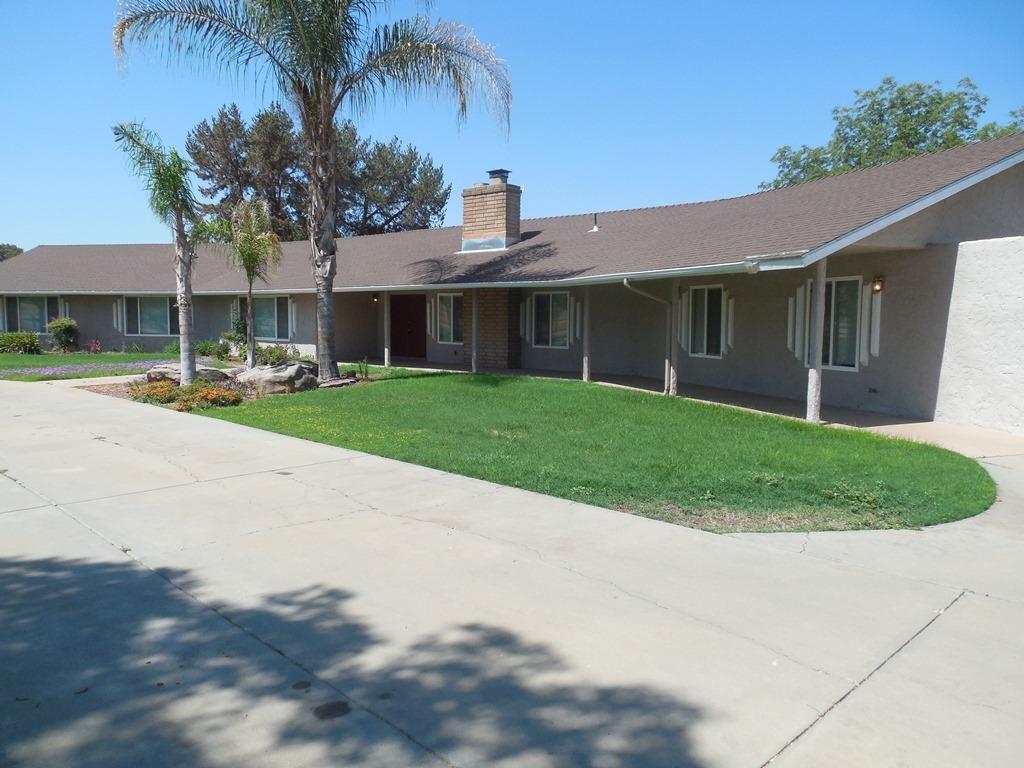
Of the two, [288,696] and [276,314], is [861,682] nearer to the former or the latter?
[288,696]

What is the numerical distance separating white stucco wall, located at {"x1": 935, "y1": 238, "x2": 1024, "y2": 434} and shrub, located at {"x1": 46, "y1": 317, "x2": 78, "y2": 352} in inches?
1058

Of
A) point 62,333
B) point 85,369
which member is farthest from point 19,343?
point 85,369

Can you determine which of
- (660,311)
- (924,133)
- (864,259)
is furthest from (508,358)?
(924,133)

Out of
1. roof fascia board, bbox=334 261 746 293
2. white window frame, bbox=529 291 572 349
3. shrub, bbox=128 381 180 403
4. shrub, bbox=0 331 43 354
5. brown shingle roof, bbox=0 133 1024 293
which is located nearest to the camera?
roof fascia board, bbox=334 261 746 293

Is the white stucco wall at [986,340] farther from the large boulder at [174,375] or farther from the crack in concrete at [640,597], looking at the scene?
the large boulder at [174,375]

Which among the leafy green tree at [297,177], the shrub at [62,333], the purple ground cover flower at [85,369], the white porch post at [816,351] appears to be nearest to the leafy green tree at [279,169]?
the leafy green tree at [297,177]

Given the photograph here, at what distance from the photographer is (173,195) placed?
1597 cm

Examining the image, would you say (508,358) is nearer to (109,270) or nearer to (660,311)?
(660,311)

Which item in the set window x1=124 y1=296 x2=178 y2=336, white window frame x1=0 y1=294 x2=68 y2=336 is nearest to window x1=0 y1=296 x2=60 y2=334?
white window frame x1=0 y1=294 x2=68 y2=336

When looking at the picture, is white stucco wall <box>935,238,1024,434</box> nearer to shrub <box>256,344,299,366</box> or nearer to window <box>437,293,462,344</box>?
window <box>437,293,462,344</box>

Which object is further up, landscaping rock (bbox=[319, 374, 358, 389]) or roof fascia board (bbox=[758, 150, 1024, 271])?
roof fascia board (bbox=[758, 150, 1024, 271])

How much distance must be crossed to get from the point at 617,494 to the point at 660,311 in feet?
36.5

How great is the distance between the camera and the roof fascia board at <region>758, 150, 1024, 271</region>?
10.6 m

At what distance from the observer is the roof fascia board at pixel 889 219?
10.6 meters
